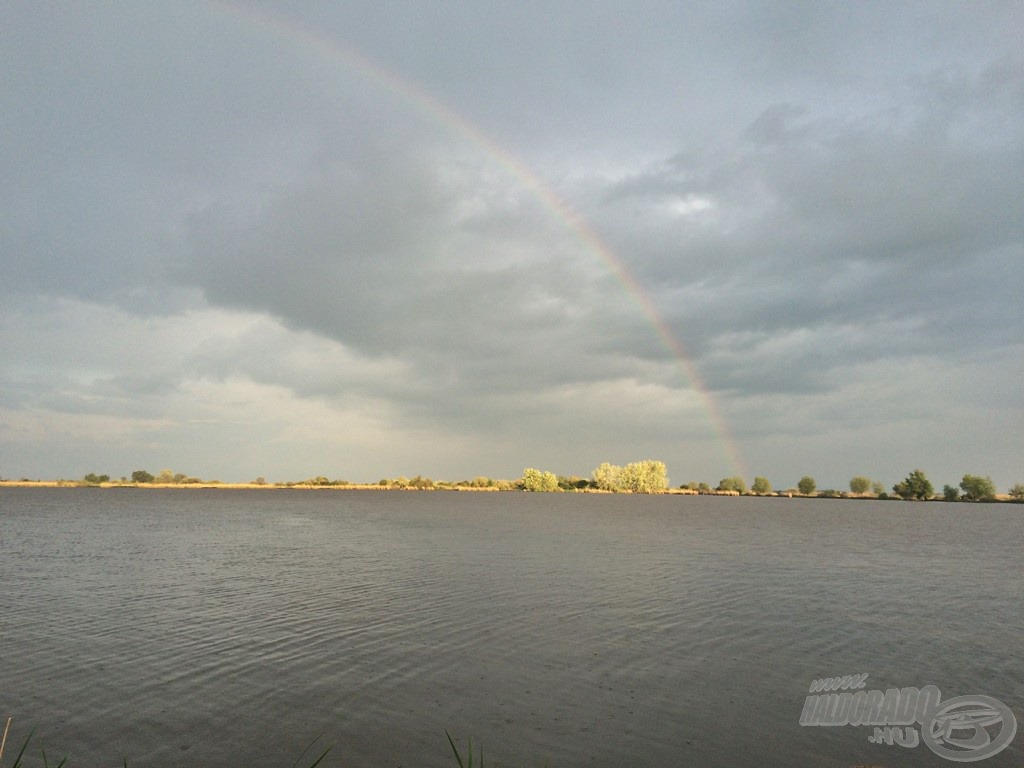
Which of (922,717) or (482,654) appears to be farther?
(482,654)

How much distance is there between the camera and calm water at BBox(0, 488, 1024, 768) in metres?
12.9

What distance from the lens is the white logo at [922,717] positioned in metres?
13.5

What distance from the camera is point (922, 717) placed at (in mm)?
14938

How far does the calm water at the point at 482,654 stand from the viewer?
12883 millimetres

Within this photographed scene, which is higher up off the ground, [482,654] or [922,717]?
[482,654]

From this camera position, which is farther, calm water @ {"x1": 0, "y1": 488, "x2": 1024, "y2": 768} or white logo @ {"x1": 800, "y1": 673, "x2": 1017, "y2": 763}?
white logo @ {"x1": 800, "y1": 673, "x2": 1017, "y2": 763}

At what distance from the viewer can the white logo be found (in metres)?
13.5

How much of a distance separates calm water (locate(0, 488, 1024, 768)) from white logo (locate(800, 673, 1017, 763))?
430mm

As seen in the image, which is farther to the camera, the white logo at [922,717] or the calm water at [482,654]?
the white logo at [922,717]

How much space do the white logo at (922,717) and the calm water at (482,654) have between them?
0.43m

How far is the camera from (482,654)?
63.3 ft

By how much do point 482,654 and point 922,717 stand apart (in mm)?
11939

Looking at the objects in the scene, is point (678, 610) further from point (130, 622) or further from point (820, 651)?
point (130, 622)

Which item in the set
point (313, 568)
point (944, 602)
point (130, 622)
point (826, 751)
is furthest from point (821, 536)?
point (130, 622)
